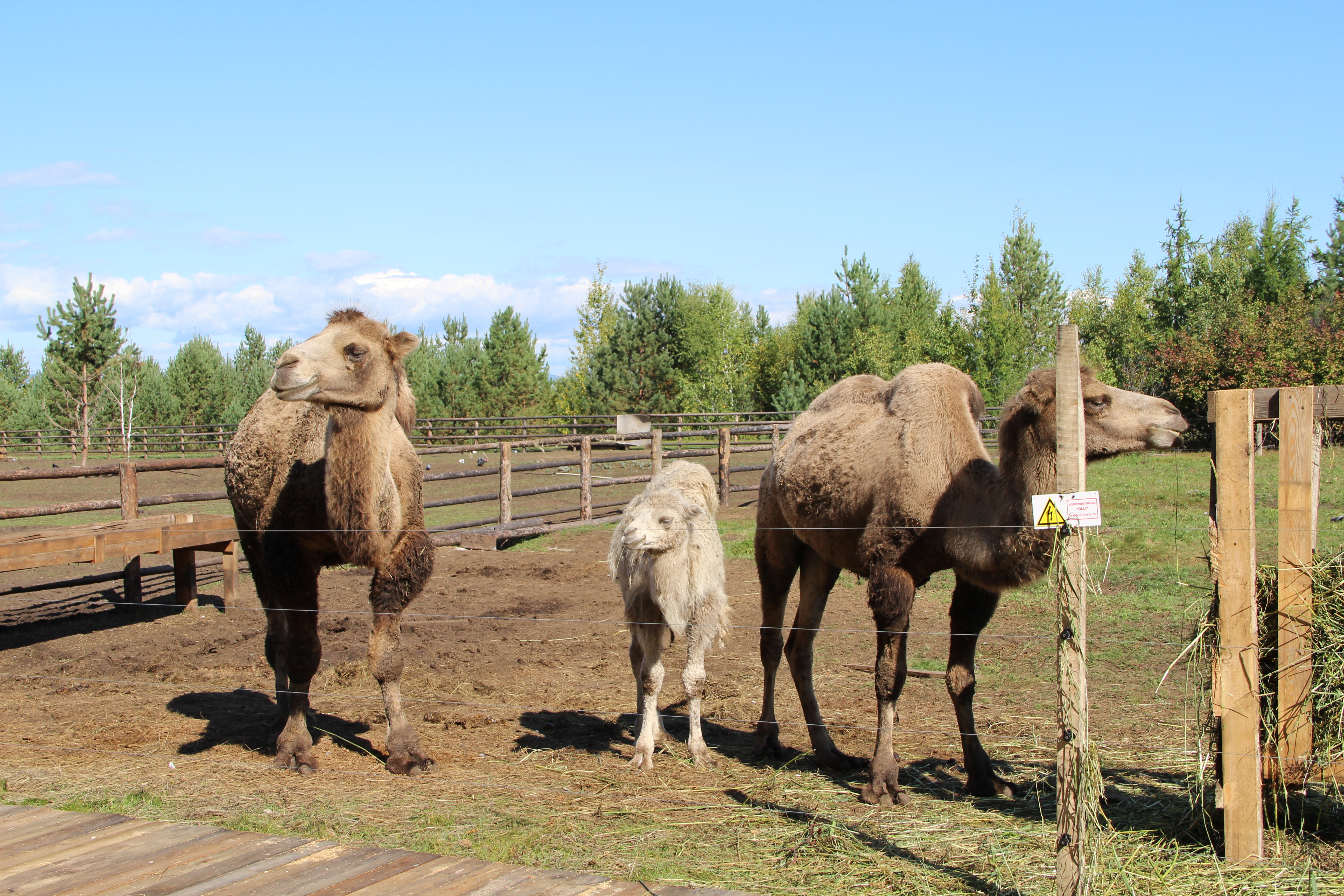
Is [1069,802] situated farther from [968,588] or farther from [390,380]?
[390,380]

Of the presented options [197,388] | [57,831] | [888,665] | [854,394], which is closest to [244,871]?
[57,831]

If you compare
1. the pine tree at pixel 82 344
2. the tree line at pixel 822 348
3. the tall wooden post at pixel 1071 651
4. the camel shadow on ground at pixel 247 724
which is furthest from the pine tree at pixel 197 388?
the tall wooden post at pixel 1071 651

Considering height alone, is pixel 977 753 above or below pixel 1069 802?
below

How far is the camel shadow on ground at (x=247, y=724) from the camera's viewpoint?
6.07 meters

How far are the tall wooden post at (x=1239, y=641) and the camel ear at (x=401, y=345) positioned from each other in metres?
4.30


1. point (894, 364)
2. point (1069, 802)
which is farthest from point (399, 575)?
point (894, 364)

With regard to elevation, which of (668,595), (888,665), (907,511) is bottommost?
(888,665)

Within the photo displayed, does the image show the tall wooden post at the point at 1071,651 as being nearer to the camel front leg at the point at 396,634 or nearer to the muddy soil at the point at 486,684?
the muddy soil at the point at 486,684

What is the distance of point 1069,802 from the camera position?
10.6 ft

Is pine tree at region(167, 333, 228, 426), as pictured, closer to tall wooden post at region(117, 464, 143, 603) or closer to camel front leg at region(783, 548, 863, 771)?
tall wooden post at region(117, 464, 143, 603)

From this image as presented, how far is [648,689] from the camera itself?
5.74 meters

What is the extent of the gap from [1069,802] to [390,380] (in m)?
4.27

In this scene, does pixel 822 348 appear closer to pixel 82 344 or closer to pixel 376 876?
pixel 82 344

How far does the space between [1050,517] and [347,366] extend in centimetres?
391
